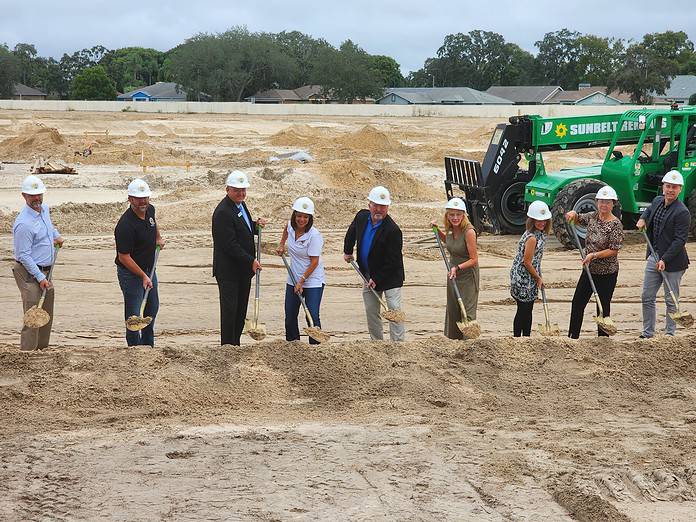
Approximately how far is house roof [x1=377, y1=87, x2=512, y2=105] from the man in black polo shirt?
71.2 meters

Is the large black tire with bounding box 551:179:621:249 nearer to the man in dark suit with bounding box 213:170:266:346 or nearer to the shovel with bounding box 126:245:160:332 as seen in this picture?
the man in dark suit with bounding box 213:170:266:346

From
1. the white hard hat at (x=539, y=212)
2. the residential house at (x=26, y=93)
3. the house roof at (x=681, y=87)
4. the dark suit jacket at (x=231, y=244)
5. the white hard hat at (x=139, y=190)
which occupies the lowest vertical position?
the dark suit jacket at (x=231, y=244)

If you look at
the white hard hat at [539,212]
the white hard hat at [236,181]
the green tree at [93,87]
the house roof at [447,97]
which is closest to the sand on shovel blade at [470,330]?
the white hard hat at [539,212]

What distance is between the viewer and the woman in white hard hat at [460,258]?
8.72 m

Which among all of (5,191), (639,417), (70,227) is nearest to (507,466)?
(639,417)

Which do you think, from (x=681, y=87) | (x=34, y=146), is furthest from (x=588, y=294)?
(x=681, y=87)

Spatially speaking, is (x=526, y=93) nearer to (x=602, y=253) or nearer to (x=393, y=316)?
(x=602, y=253)

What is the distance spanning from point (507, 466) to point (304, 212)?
3237mm

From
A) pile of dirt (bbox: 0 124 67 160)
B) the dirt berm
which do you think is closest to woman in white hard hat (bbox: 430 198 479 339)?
the dirt berm

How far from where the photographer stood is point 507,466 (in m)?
6.29

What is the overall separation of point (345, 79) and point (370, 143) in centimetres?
4879

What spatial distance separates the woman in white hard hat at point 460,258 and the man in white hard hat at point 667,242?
1.81 m

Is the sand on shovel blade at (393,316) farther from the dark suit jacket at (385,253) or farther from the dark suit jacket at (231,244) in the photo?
the dark suit jacket at (231,244)

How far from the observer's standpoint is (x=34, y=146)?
31.9 meters
